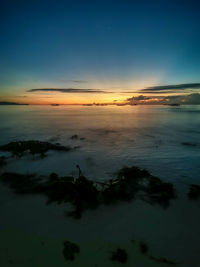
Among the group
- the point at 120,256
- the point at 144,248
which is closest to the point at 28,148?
the point at 120,256

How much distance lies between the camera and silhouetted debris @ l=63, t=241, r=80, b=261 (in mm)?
3477

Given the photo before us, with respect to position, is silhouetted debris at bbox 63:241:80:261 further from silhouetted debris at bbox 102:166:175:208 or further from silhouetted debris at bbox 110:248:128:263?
silhouetted debris at bbox 102:166:175:208

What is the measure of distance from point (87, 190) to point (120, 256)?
2249mm

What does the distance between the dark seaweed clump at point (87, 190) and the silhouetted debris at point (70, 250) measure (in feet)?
3.21

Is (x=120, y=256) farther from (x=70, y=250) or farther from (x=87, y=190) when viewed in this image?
(x=87, y=190)

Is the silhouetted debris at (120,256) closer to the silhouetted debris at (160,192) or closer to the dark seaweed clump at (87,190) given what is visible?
the dark seaweed clump at (87,190)

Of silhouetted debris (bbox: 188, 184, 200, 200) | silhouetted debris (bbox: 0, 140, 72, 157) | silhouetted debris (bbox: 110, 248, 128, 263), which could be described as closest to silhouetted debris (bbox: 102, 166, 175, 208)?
silhouetted debris (bbox: 188, 184, 200, 200)

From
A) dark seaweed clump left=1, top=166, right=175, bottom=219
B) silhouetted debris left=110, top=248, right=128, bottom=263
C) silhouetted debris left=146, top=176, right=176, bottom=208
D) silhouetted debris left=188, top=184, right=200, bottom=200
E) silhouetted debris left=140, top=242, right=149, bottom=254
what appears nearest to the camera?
silhouetted debris left=110, top=248, right=128, bottom=263

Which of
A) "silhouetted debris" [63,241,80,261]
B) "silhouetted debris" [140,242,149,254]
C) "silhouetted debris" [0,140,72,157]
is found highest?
"silhouetted debris" [0,140,72,157]

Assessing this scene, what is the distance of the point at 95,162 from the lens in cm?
996

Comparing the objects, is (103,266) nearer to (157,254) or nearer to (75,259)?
(75,259)

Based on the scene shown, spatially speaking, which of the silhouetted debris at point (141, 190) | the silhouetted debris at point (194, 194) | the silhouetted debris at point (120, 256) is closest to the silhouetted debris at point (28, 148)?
the silhouetted debris at point (141, 190)

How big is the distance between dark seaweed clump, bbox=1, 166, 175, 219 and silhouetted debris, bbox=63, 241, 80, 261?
3.21 feet

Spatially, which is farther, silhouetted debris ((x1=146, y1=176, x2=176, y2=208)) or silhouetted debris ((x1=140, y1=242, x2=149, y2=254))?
silhouetted debris ((x1=146, y1=176, x2=176, y2=208))
